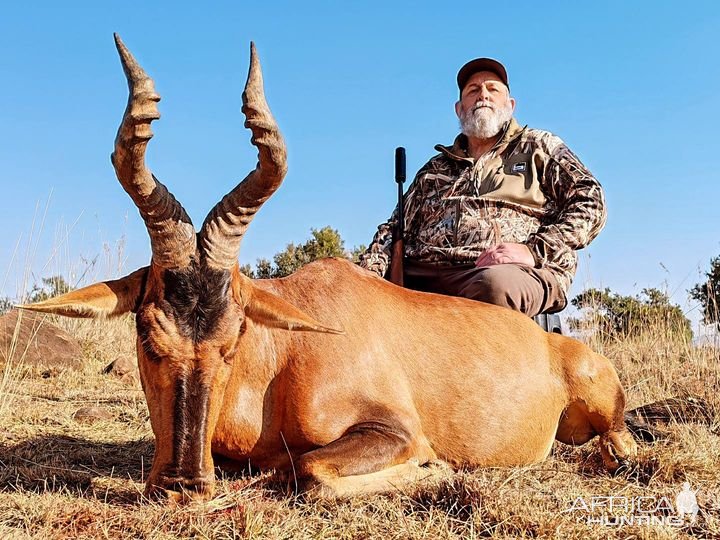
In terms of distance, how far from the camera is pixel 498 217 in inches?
270

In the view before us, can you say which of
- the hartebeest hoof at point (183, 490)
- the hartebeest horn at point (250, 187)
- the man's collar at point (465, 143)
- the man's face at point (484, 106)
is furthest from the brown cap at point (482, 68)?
the hartebeest hoof at point (183, 490)

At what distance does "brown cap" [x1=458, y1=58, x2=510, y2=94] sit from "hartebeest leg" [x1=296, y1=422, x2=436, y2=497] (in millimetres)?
4777

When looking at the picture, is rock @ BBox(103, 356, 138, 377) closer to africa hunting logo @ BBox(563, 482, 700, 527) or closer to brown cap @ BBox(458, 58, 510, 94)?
brown cap @ BBox(458, 58, 510, 94)

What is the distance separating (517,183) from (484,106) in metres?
1.11

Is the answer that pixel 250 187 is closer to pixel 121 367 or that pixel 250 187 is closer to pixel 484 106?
pixel 484 106

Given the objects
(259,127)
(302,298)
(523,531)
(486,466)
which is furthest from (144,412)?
(523,531)

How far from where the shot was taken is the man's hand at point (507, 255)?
6.40 metres

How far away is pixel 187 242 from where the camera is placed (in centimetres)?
393

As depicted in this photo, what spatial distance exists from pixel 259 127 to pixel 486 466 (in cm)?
267

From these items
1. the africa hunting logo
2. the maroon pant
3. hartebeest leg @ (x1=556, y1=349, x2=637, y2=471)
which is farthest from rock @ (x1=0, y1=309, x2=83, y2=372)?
the africa hunting logo

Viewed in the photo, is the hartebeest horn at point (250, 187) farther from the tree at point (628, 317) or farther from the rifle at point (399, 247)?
the tree at point (628, 317)

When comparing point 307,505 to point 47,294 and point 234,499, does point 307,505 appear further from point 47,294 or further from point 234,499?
point 47,294

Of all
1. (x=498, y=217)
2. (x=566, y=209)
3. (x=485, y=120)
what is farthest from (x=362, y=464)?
(x=485, y=120)

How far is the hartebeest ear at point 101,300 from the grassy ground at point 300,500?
97cm
